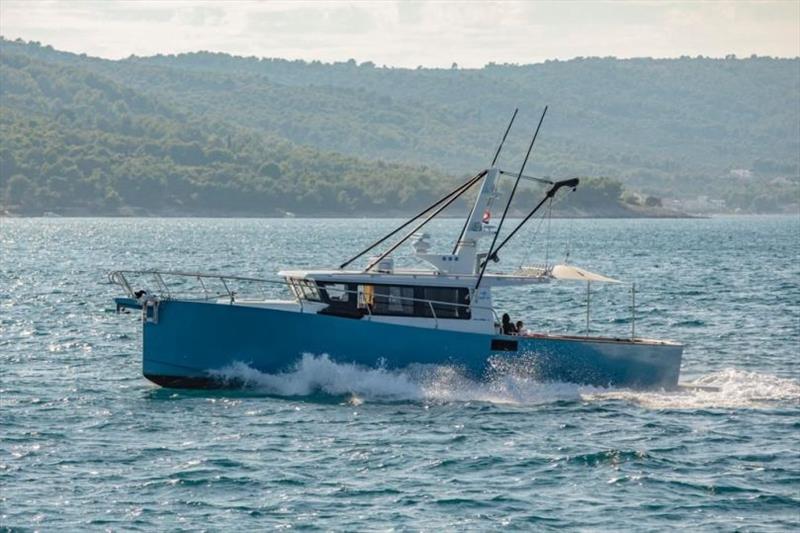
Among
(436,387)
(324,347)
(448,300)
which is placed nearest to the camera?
(324,347)

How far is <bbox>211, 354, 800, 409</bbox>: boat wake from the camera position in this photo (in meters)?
32.9

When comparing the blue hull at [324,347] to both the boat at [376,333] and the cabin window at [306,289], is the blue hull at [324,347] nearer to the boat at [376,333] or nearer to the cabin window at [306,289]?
the boat at [376,333]

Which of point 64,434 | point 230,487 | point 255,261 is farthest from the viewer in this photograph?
point 255,261

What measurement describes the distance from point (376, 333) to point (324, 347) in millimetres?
1237

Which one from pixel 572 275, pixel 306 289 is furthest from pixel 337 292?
pixel 572 275

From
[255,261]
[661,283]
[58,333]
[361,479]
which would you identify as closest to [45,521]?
[361,479]

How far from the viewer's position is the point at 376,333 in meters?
33.0

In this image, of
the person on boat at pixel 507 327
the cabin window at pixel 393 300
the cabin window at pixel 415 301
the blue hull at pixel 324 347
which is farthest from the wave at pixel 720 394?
the cabin window at pixel 393 300

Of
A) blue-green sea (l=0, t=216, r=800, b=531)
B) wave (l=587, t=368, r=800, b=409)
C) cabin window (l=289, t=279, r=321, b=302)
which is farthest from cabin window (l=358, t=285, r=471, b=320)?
wave (l=587, t=368, r=800, b=409)

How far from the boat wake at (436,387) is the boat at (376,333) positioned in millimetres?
176

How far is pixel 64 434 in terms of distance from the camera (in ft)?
93.9

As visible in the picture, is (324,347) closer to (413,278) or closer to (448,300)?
(413,278)

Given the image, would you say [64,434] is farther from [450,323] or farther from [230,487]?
[450,323]

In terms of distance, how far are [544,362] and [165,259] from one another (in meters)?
63.1
